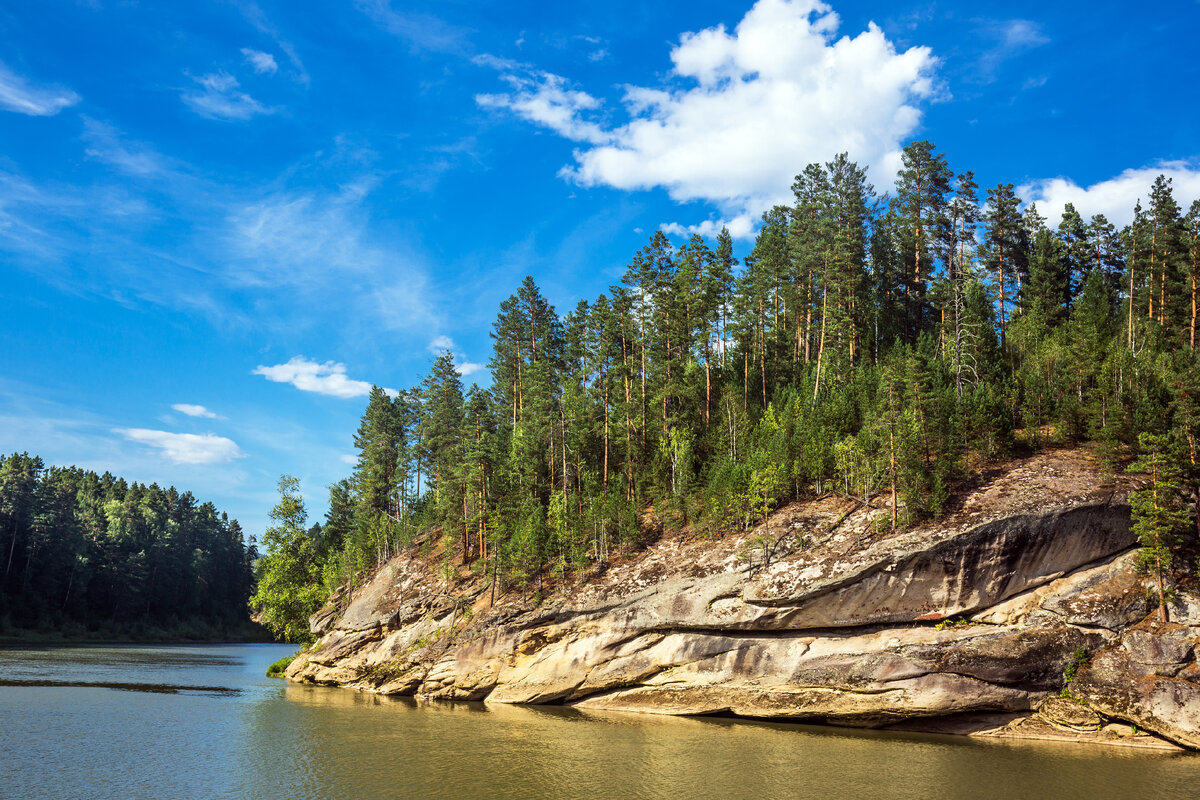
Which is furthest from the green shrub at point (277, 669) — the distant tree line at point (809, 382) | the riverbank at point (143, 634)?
the riverbank at point (143, 634)

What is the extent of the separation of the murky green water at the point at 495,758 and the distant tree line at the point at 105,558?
74637 millimetres

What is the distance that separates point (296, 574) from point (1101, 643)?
71832 millimetres

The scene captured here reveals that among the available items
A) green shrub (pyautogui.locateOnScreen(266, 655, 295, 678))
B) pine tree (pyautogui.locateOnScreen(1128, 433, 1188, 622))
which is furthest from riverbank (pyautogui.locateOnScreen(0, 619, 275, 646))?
pine tree (pyautogui.locateOnScreen(1128, 433, 1188, 622))

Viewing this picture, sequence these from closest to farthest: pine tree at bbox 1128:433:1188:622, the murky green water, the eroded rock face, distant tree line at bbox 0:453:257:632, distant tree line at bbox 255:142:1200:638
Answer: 1. the murky green water
2. the eroded rock face
3. pine tree at bbox 1128:433:1188:622
4. distant tree line at bbox 255:142:1200:638
5. distant tree line at bbox 0:453:257:632

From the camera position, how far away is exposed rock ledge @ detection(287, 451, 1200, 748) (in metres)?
31.8

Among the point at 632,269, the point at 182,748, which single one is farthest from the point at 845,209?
the point at 182,748

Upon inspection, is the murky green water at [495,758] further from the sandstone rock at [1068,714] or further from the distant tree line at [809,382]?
the distant tree line at [809,382]

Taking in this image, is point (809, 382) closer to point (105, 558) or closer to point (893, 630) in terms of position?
point (893, 630)

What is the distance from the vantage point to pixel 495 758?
28141 mm

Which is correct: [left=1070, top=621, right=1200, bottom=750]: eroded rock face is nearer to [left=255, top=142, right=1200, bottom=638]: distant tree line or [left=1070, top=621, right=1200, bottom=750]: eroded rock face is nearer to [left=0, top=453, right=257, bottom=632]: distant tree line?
[left=255, top=142, right=1200, bottom=638]: distant tree line

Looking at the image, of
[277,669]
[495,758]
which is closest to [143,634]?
[277,669]

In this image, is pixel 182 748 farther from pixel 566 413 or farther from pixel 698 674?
pixel 566 413

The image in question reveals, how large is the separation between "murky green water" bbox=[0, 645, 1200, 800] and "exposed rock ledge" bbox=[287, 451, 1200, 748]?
2.17 m

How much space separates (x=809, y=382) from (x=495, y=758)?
3781cm
